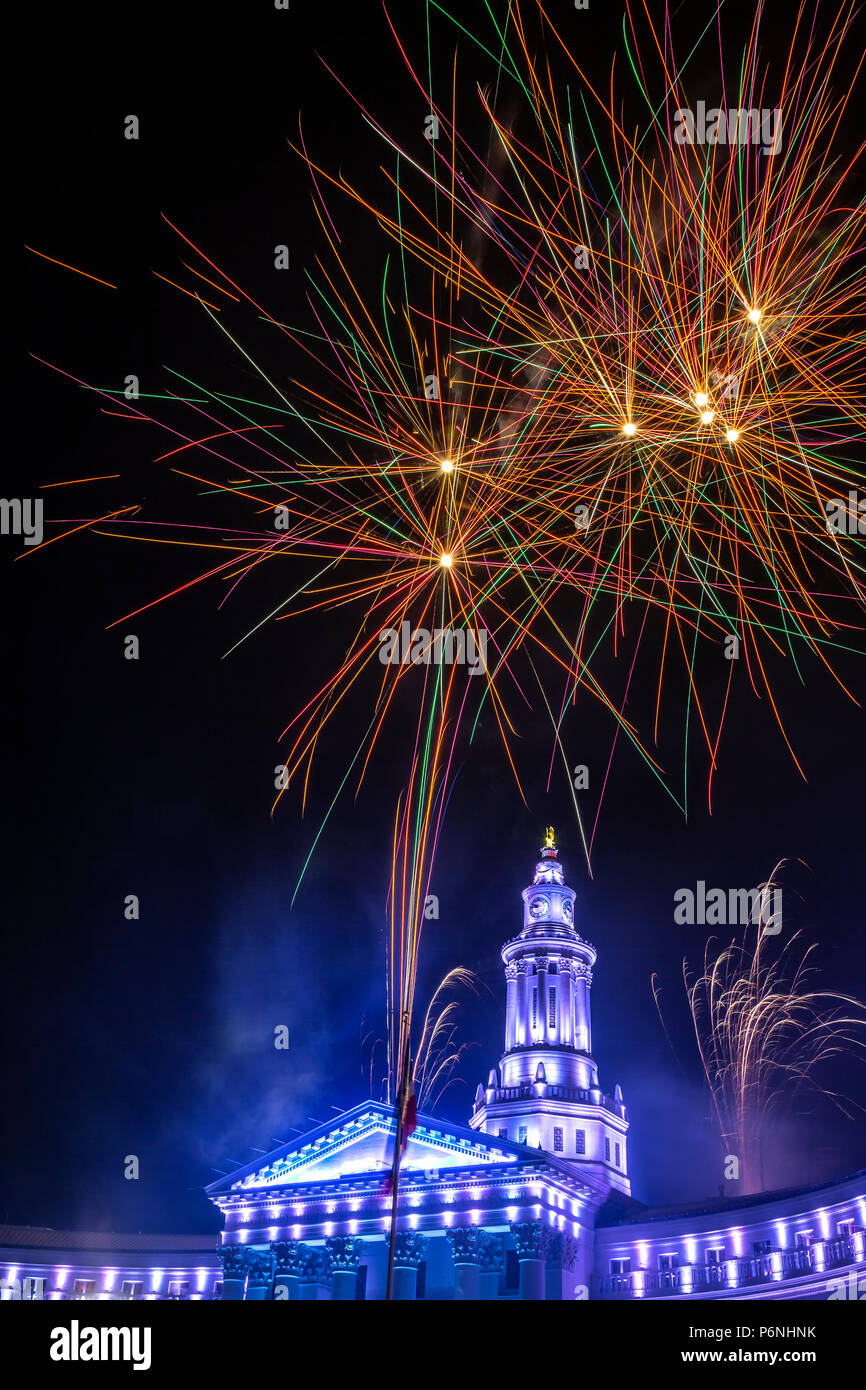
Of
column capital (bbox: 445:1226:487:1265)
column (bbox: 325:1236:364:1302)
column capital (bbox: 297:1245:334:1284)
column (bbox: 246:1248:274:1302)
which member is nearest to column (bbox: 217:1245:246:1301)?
column (bbox: 246:1248:274:1302)

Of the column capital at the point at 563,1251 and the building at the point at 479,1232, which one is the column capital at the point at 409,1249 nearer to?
the building at the point at 479,1232

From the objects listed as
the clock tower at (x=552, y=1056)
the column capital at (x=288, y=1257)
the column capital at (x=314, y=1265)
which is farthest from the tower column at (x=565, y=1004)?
the column capital at (x=288, y=1257)

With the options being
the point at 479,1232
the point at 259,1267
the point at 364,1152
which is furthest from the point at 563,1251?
the point at 259,1267

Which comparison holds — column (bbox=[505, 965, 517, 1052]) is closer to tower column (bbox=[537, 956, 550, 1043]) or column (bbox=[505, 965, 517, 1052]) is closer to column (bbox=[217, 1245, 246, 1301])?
tower column (bbox=[537, 956, 550, 1043])
